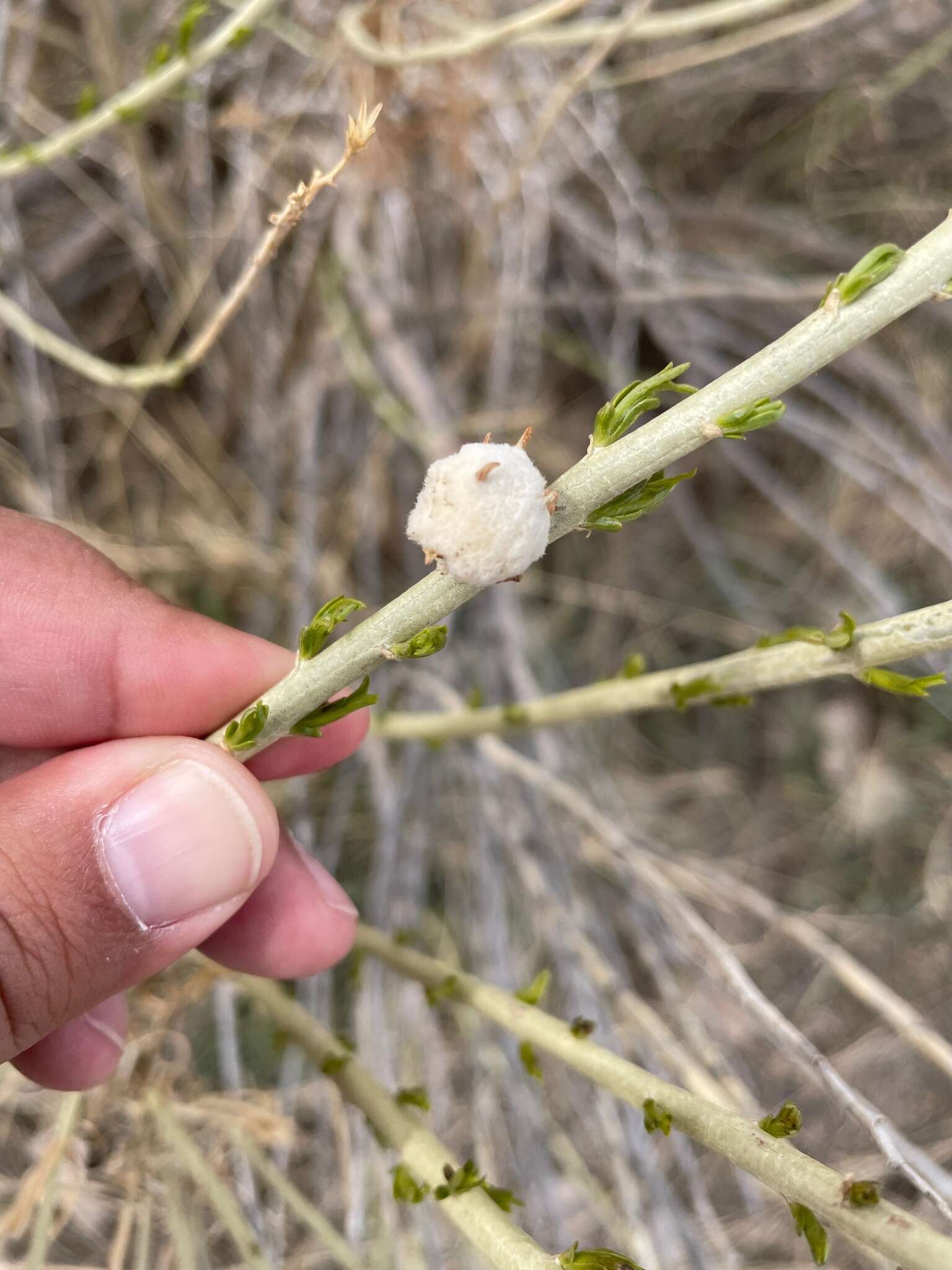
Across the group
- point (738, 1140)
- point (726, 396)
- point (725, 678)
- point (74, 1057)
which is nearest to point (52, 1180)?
point (74, 1057)

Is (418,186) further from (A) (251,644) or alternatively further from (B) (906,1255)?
(B) (906,1255)

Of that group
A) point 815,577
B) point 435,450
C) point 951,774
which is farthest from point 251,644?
point 951,774

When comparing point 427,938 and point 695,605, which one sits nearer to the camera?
point 427,938

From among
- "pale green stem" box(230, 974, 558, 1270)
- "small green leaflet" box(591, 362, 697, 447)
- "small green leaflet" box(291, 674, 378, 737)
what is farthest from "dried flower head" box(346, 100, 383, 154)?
"pale green stem" box(230, 974, 558, 1270)

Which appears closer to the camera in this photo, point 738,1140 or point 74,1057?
point 738,1140

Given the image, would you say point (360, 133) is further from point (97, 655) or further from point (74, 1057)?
point (74, 1057)

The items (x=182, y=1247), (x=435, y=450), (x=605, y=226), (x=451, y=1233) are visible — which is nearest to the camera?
(x=182, y=1247)

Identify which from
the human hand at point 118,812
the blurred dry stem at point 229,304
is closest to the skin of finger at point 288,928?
the human hand at point 118,812

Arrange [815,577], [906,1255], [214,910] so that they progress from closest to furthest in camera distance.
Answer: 1. [906,1255]
2. [214,910]
3. [815,577]
